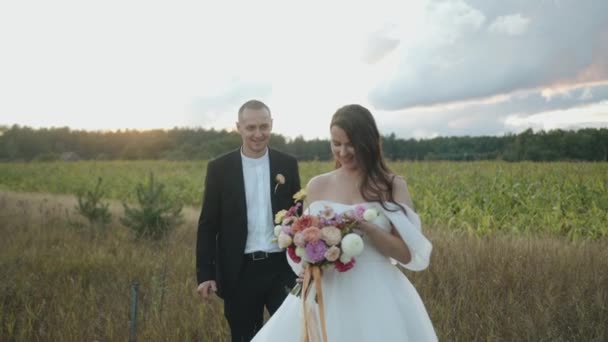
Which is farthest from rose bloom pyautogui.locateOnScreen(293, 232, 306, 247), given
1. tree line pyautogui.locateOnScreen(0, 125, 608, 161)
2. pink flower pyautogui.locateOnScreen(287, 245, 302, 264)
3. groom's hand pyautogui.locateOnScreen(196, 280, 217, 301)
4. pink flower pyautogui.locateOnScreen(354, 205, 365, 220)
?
tree line pyautogui.locateOnScreen(0, 125, 608, 161)

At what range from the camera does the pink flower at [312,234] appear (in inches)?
107

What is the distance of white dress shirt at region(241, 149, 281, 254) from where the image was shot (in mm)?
4055

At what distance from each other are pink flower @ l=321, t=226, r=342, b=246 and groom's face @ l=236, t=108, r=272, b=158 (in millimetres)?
1435

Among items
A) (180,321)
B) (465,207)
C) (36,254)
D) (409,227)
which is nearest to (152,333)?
(180,321)

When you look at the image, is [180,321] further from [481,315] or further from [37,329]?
[481,315]

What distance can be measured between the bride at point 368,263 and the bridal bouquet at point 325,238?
0.24m

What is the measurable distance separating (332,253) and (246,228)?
56.0 inches

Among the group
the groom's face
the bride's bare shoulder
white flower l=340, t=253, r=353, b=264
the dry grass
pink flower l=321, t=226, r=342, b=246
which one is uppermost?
the groom's face

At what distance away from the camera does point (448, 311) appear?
5.25 metres

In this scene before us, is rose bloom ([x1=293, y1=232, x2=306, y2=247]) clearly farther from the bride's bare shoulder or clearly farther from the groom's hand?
the groom's hand

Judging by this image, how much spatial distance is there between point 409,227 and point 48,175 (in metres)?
35.7

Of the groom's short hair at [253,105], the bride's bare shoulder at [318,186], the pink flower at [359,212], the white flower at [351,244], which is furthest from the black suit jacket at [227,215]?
the white flower at [351,244]

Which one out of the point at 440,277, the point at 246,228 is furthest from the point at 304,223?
the point at 440,277

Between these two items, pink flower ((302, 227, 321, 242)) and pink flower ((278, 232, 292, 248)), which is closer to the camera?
pink flower ((302, 227, 321, 242))
